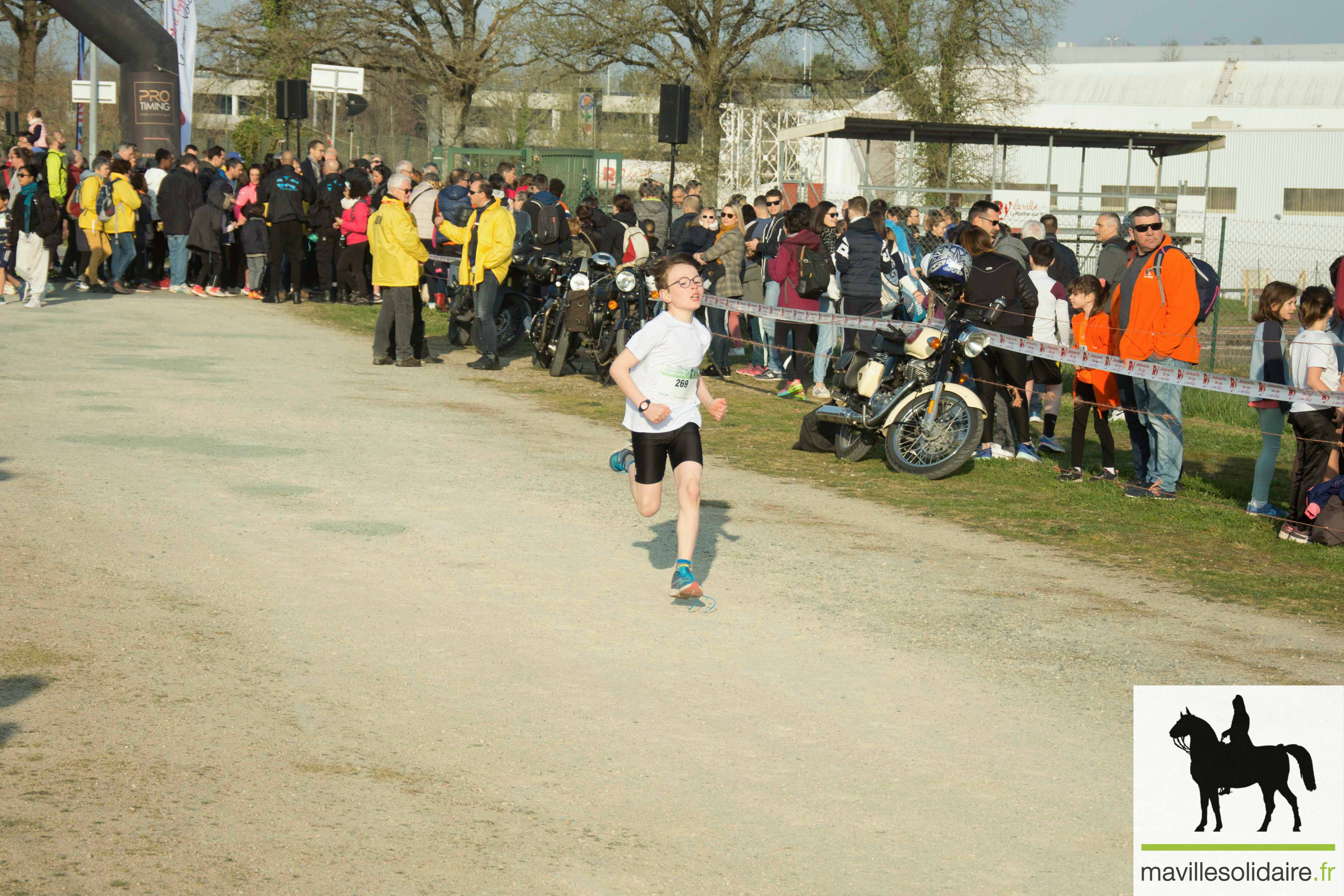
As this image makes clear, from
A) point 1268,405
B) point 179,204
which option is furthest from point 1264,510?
point 179,204

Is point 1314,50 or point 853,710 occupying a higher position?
point 1314,50

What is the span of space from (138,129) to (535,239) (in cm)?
1361

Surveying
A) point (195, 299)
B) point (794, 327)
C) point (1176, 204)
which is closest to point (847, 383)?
point (794, 327)

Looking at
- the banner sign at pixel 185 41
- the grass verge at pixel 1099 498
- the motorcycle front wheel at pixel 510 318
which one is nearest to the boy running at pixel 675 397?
the grass verge at pixel 1099 498

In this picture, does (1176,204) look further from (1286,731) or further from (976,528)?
(1286,731)

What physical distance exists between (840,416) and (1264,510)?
3145 mm

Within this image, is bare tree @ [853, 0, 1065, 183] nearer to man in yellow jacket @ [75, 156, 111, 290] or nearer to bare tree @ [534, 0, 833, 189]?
bare tree @ [534, 0, 833, 189]

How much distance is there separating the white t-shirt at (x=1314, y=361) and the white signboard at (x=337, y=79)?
63.5 ft

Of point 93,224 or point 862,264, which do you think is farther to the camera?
point 93,224

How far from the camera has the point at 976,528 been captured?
29.1ft

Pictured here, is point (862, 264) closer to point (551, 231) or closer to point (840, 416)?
point (840, 416)

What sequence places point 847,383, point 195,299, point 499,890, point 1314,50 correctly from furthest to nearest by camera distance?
point 1314,50
point 195,299
point 847,383
point 499,890

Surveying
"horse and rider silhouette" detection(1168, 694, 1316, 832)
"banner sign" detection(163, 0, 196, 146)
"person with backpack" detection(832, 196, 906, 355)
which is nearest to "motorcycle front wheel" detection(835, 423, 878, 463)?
"person with backpack" detection(832, 196, 906, 355)

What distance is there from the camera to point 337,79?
24781 mm
